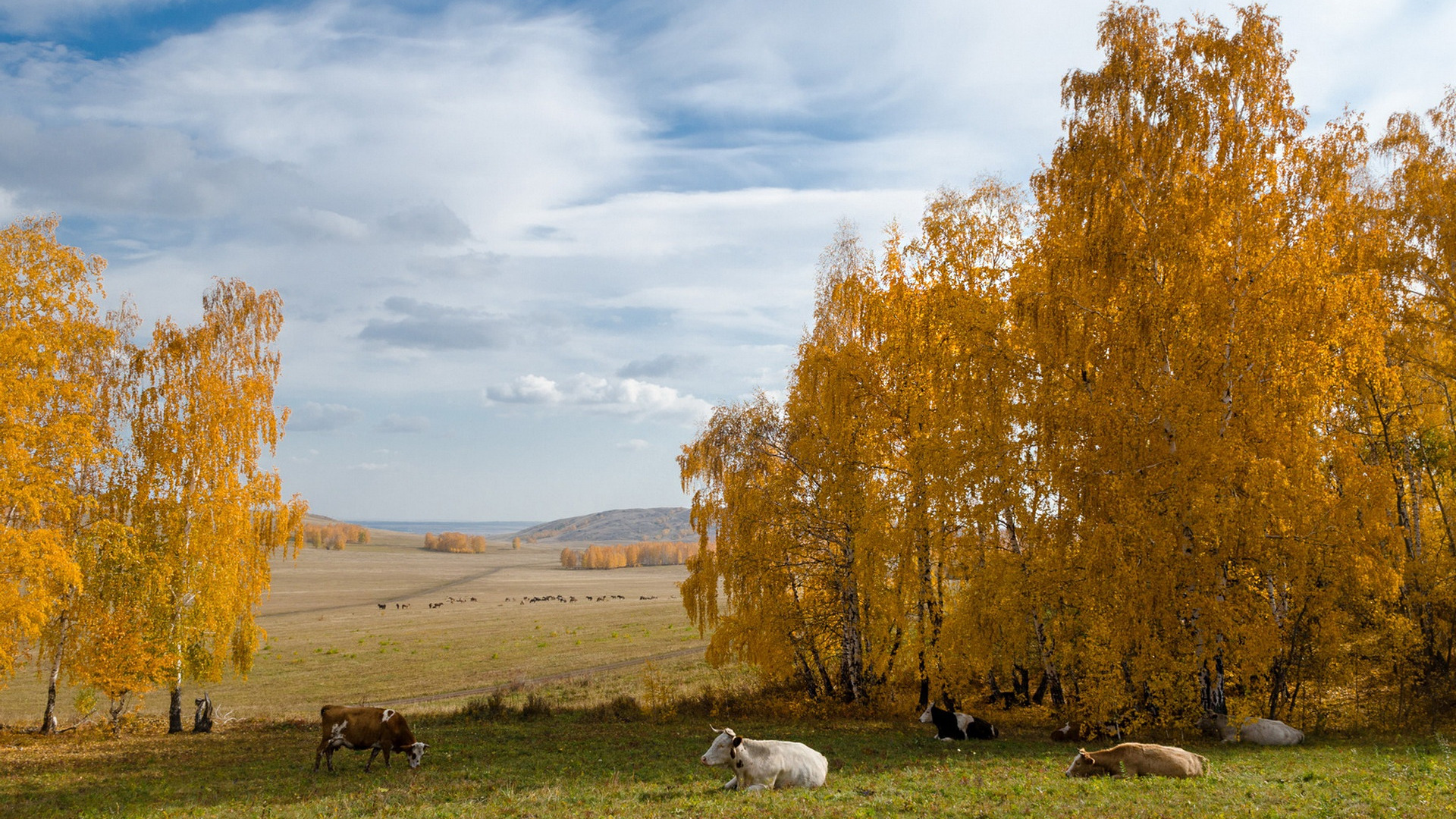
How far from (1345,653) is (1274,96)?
15.5 meters

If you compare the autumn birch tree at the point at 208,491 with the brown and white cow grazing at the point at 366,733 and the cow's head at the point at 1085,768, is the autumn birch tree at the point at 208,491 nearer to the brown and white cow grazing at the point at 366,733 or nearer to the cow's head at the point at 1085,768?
the brown and white cow grazing at the point at 366,733

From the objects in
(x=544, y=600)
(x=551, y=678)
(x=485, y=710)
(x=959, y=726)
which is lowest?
(x=544, y=600)

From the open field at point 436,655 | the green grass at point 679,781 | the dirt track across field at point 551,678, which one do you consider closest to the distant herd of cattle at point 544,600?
the open field at point 436,655

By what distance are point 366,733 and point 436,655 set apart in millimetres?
45350

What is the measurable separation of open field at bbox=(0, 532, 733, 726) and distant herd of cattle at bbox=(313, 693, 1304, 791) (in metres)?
15.0

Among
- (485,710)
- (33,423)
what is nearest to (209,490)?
(33,423)

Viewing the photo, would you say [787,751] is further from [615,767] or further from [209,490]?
[209,490]

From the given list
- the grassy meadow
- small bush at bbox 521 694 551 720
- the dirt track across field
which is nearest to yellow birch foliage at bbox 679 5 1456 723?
the grassy meadow

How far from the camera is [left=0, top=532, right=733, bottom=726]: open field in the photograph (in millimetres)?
40656

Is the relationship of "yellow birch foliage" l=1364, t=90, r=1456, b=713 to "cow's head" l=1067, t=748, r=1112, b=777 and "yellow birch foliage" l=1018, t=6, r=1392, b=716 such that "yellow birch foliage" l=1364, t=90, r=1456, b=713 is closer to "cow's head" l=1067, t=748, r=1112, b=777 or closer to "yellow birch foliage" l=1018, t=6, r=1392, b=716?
"yellow birch foliage" l=1018, t=6, r=1392, b=716

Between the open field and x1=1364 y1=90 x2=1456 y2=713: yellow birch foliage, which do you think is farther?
the open field

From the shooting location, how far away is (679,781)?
16000 mm

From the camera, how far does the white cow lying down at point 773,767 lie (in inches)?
595

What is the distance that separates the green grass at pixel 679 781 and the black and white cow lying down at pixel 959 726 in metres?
0.60
